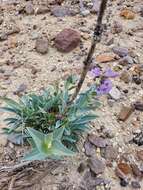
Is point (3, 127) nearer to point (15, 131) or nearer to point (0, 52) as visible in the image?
point (15, 131)

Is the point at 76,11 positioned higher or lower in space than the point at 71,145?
higher

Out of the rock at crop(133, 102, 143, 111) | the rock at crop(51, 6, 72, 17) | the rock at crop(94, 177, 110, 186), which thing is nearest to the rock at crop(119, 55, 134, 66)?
the rock at crop(133, 102, 143, 111)

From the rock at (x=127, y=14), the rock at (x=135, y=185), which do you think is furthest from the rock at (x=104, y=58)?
the rock at (x=135, y=185)

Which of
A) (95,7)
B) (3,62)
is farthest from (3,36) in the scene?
(95,7)

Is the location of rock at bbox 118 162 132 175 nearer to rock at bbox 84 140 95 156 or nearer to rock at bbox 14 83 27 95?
rock at bbox 84 140 95 156

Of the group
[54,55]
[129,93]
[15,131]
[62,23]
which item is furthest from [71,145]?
[62,23]
